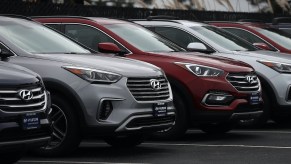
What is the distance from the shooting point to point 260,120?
15383 mm

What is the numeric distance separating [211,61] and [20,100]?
485 cm

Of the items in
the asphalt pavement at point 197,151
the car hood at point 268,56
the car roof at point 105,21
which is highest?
the car roof at point 105,21

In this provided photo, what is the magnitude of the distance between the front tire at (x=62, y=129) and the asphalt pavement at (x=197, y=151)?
12 centimetres

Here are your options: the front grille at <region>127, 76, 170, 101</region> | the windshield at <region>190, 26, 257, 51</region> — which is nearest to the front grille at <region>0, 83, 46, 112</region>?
the front grille at <region>127, 76, 170, 101</region>

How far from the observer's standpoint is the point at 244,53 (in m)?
15.7

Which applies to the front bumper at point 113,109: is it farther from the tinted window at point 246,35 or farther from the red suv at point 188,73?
the tinted window at point 246,35

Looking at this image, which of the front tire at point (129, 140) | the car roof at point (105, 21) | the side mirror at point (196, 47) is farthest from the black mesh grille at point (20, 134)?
the side mirror at point (196, 47)

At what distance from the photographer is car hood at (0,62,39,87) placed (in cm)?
916

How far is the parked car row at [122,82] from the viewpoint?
9594 millimetres

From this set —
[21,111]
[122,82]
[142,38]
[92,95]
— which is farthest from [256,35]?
[21,111]

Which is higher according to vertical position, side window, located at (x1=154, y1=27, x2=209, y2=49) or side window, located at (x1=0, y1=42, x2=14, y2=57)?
side window, located at (x1=0, y1=42, x2=14, y2=57)

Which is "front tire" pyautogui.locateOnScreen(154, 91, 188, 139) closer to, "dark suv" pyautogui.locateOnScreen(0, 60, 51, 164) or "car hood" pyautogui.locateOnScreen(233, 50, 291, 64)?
"car hood" pyautogui.locateOnScreen(233, 50, 291, 64)

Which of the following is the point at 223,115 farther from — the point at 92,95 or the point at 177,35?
the point at 177,35

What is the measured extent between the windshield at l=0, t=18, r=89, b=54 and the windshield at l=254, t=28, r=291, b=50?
6564 millimetres
